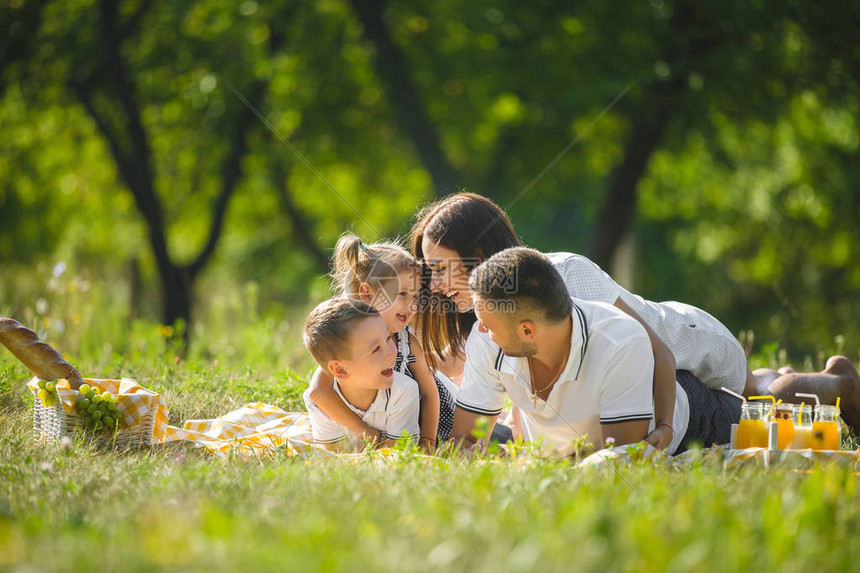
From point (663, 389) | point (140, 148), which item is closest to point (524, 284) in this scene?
point (663, 389)

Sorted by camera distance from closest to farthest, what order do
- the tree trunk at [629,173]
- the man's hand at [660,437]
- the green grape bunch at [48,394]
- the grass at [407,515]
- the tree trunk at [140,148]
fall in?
the grass at [407,515]
the man's hand at [660,437]
the green grape bunch at [48,394]
the tree trunk at [629,173]
the tree trunk at [140,148]

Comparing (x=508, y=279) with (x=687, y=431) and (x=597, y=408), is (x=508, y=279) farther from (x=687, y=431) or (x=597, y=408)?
(x=687, y=431)

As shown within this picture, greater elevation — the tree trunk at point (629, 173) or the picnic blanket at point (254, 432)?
the tree trunk at point (629, 173)

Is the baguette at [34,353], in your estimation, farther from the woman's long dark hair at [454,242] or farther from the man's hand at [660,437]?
the man's hand at [660,437]

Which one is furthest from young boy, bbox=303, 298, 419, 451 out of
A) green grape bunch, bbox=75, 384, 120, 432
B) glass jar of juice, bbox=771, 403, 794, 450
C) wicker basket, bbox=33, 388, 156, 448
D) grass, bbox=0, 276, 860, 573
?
glass jar of juice, bbox=771, 403, 794, 450

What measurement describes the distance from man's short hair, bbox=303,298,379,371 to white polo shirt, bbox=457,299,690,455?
0.73 m

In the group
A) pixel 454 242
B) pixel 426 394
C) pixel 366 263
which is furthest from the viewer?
pixel 366 263

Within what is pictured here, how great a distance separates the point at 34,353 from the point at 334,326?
1.60 meters

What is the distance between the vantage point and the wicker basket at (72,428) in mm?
4062

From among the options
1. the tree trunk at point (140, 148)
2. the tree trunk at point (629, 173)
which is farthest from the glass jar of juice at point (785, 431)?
the tree trunk at point (140, 148)

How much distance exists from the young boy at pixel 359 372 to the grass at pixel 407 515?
75 cm

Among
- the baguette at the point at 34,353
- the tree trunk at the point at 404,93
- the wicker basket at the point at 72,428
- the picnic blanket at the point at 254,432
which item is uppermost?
the tree trunk at the point at 404,93

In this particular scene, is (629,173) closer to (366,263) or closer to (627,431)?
(366,263)

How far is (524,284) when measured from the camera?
11.8 feet
